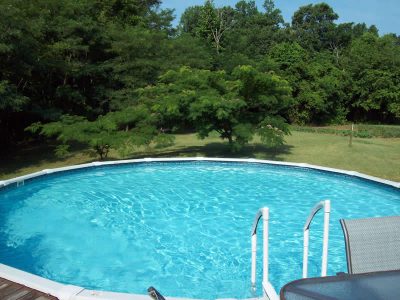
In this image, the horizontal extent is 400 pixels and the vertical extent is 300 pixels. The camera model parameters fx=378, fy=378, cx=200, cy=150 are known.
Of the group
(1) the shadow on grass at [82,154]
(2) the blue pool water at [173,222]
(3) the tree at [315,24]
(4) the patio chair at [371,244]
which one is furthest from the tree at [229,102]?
(3) the tree at [315,24]

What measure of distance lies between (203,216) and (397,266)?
4.96 meters

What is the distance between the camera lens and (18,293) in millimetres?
3475

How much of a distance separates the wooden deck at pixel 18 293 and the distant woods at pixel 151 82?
765cm

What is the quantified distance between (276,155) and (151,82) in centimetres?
780

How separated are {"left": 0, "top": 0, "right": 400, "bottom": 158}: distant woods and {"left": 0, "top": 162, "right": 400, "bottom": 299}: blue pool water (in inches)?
67.7

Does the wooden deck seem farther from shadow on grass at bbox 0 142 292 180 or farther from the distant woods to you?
shadow on grass at bbox 0 142 292 180

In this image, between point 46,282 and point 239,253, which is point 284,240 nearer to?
point 239,253

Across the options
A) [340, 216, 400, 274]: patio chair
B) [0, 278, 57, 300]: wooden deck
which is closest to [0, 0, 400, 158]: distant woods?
[0, 278, 57, 300]: wooden deck

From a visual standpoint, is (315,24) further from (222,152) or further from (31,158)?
(31,158)

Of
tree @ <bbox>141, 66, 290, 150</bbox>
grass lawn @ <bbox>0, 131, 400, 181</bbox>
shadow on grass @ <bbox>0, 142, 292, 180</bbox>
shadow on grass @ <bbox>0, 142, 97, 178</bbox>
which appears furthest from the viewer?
shadow on grass @ <bbox>0, 142, 292, 180</bbox>

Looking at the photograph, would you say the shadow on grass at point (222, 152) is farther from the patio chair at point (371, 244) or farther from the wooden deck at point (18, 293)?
the patio chair at point (371, 244)

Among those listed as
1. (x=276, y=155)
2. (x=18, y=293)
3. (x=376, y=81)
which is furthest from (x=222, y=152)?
(x=376, y=81)

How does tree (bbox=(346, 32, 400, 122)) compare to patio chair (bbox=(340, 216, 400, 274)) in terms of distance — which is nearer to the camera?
patio chair (bbox=(340, 216, 400, 274))

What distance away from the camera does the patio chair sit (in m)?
2.65
